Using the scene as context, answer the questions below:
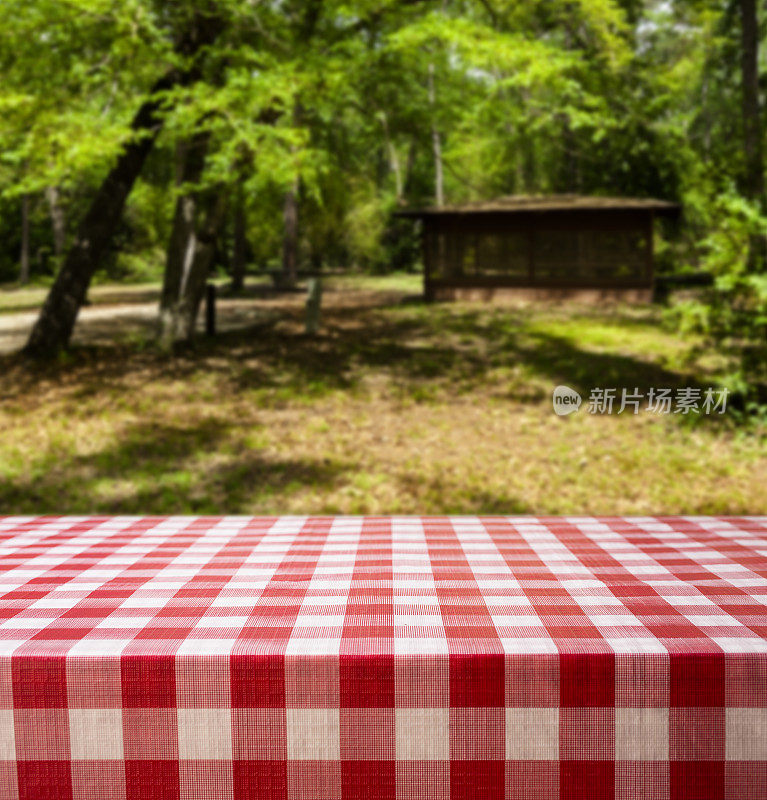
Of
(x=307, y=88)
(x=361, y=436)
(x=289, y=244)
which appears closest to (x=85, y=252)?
(x=307, y=88)

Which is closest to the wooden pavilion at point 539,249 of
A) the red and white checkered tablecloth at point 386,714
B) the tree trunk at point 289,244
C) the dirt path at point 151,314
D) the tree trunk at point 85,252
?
the dirt path at point 151,314

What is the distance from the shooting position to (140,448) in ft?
30.3

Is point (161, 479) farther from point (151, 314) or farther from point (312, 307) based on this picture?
point (151, 314)

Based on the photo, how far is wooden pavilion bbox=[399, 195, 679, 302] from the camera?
26141mm

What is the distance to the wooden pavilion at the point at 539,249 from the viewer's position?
2614 centimetres

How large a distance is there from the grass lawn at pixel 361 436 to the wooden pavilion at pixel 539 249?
10.6 metres

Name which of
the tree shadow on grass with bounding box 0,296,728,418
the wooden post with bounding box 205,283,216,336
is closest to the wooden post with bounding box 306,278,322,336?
the tree shadow on grass with bounding box 0,296,728,418

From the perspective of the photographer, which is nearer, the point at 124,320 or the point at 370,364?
the point at 370,364

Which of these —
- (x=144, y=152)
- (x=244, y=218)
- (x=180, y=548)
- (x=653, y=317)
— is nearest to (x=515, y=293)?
(x=653, y=317)

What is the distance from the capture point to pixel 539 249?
26.8 metres

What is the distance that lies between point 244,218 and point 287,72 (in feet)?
71.6

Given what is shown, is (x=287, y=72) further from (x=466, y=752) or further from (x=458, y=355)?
(x=466, y=752)

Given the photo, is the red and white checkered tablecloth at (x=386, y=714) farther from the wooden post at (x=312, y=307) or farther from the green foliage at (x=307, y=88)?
the wooden post at (x=312, y=307)

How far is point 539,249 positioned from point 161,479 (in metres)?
20.6
